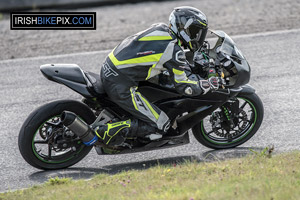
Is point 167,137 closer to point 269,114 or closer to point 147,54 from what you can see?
point 147,54

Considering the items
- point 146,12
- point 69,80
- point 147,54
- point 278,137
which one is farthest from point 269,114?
point 146,12

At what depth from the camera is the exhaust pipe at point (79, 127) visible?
628cm

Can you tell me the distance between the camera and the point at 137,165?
694 centimetres

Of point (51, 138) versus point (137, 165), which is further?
point (137, 165)

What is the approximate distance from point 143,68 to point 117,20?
813 centimetres

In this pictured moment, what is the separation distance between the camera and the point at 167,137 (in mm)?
6820

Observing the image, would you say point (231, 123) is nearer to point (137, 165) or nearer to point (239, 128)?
point (239, 128)

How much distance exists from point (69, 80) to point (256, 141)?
2.74 m

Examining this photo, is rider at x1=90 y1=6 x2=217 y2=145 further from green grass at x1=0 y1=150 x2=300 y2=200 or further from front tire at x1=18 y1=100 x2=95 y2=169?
green grass at x1=0 y1=150 x2=300 y2=200

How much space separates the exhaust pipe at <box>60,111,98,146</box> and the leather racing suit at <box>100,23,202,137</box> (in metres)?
0.47

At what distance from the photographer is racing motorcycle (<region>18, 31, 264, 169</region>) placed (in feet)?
21.1

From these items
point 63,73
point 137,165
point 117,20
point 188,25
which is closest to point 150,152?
point 137,165

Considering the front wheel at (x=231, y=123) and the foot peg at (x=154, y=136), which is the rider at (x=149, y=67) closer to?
the foot peg at (x=154, y=136)

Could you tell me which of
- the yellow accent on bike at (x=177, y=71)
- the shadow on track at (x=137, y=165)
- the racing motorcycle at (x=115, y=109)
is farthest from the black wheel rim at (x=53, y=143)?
the yellow accent on bike at (x=177, y=71)
